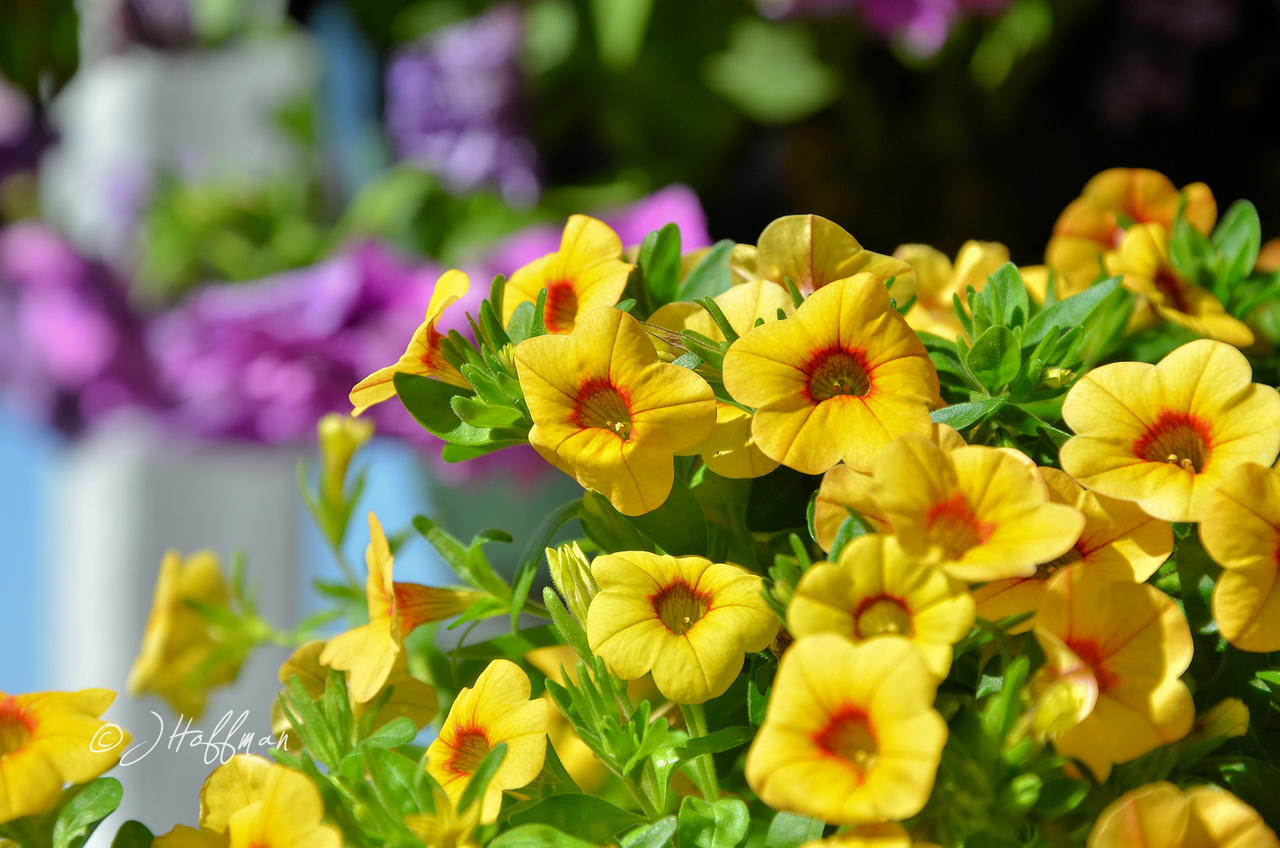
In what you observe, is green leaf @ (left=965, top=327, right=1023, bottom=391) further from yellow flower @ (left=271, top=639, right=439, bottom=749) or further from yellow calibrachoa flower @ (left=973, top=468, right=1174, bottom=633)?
yellow flower @ (left=271, top=639, right=439, bottom=749)

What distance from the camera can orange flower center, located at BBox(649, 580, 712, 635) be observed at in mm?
188

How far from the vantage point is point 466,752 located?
20 cm

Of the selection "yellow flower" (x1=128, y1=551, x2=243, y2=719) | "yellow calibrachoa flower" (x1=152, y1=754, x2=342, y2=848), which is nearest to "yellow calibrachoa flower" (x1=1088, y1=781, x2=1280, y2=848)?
"yellow calibrachoa flower" (x1=152, y1=754, x2=342, y2=848)

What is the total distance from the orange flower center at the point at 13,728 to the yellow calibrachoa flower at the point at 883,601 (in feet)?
0.48

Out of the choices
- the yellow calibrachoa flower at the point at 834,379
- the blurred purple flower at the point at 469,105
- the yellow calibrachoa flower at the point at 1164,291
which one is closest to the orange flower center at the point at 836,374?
the yellow calibrachoa flower at the point at 834,379

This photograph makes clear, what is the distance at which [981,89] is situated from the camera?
0.71 m

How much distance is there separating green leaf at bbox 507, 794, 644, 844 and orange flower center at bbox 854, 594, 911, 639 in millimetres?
63

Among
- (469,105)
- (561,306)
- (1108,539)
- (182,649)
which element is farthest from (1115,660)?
(469,105)

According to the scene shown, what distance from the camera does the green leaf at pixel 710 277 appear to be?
0.82 ft

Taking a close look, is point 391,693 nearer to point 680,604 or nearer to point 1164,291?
point 680,604

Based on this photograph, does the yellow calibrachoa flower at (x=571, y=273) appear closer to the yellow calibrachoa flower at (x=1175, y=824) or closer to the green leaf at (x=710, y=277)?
the green leaf at (x=710, y=277)

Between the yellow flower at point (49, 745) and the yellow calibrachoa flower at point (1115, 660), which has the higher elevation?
the yellow calibrachoa flower at point (1115, 660)

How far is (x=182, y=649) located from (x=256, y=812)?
0.15m

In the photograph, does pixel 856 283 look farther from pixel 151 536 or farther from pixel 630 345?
pixel 151 536
